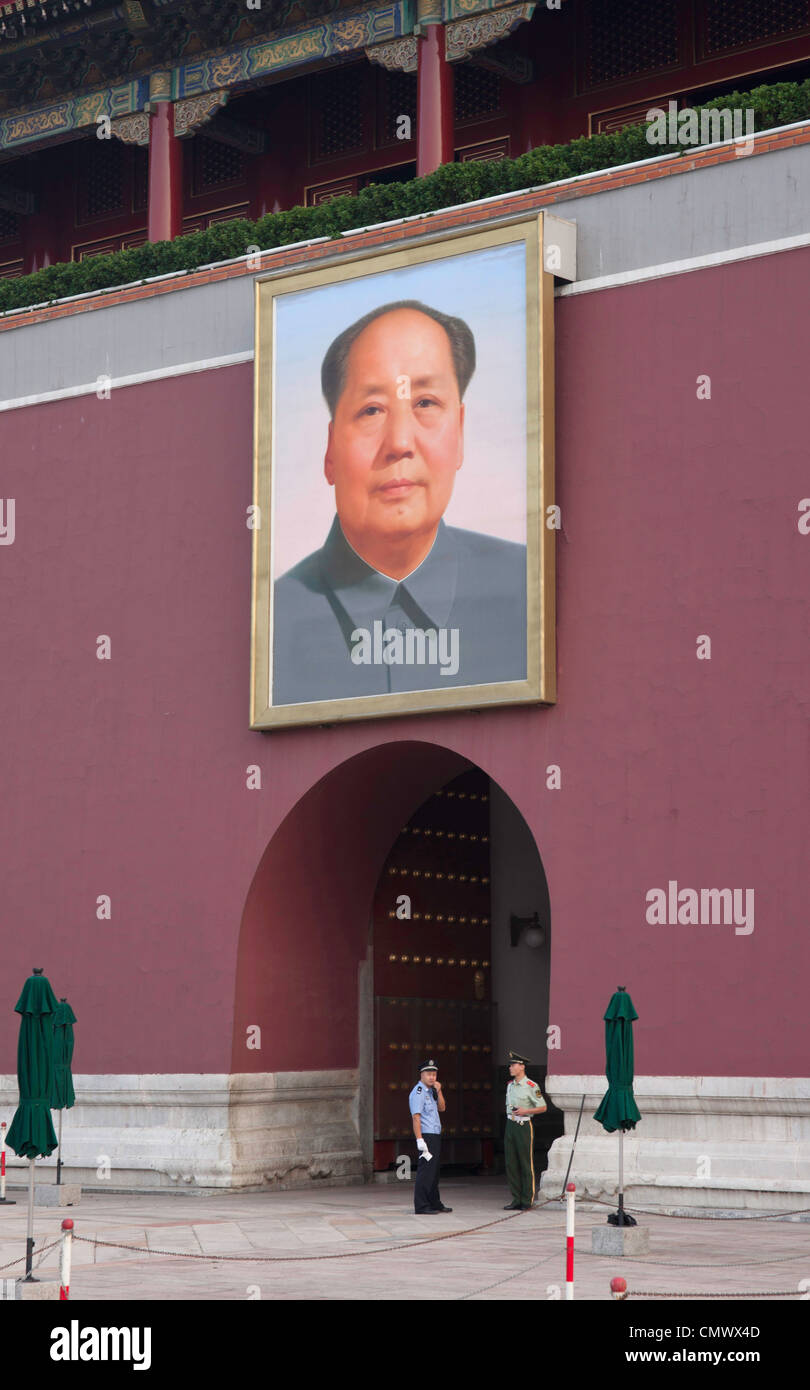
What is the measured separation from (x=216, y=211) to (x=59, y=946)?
9.05m

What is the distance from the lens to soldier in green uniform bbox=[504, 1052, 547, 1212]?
14.5m

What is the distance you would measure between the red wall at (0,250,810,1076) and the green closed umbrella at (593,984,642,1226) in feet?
4.89

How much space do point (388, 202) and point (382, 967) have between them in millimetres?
6683

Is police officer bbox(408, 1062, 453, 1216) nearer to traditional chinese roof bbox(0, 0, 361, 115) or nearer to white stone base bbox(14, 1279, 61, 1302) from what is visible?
white stone base bbox(14, 1279, 61, 1302)

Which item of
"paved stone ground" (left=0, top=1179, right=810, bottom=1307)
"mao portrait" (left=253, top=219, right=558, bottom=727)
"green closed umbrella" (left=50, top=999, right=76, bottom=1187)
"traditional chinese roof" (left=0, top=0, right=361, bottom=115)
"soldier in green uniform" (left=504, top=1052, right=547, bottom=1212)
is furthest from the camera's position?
"traditional chinese roof" (left=0, top=0, right=361, bottom=115)

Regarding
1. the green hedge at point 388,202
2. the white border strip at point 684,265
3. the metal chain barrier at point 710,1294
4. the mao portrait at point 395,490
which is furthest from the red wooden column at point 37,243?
the metal chain barrier at point 710,1294

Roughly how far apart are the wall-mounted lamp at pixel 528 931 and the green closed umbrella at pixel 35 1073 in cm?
695

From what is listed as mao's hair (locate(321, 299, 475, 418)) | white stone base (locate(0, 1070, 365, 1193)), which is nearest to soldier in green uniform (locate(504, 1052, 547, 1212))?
white stone base (locate(0, 1070, 365, 1193))

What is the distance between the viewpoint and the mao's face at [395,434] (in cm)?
1579

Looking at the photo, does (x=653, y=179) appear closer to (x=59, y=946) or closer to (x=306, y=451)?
(x=306, y=451)

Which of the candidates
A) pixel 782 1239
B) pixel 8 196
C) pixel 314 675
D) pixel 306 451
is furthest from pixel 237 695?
pixel 8 196

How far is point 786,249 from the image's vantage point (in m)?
14.4

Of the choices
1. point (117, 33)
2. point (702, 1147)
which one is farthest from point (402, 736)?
point (117, 33)

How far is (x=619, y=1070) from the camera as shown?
12.6m
